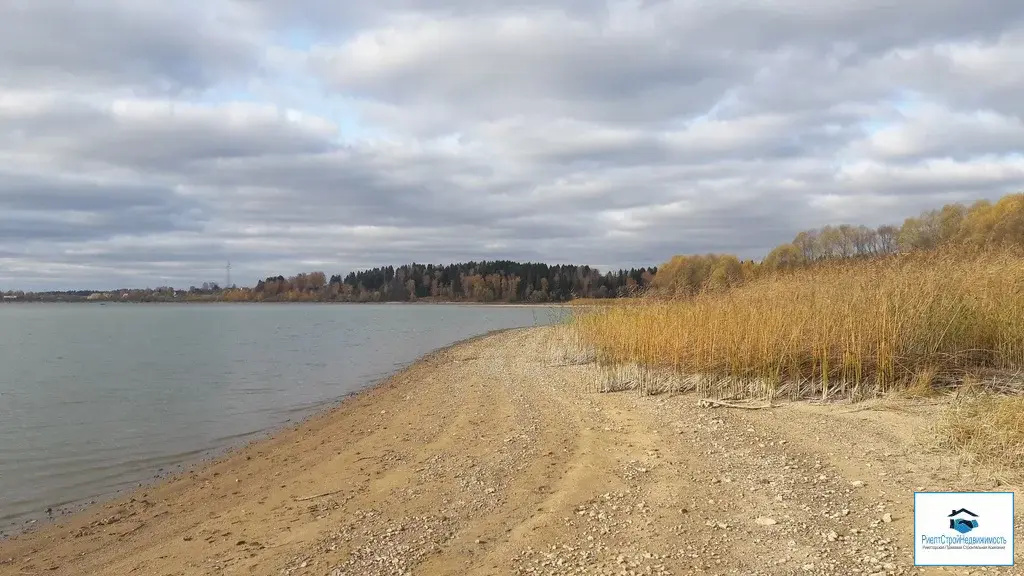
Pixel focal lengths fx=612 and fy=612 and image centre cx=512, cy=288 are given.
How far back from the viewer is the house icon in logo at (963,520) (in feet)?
14.0

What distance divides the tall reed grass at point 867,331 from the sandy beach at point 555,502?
88cm

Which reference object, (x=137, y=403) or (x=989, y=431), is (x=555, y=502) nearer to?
(x=989, y=431)

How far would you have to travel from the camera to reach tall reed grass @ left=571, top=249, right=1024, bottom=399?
9453mm

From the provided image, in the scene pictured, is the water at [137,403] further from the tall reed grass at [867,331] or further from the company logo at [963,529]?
the company logo at [963,529]

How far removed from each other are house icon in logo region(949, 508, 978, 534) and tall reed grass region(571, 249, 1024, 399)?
530 cm

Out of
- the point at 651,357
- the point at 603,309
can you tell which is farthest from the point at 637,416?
the point at 603,309

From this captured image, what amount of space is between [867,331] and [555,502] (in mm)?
6396

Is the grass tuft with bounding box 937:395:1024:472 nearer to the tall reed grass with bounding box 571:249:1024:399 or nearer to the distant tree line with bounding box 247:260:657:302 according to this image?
the tall reed grass with bounding box 571:249:1024:399

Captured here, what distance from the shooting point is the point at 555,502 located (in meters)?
6.04

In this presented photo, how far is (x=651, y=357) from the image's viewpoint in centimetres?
1285

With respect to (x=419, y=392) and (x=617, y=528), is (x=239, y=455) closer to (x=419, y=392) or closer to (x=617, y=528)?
(x=419, y=392)

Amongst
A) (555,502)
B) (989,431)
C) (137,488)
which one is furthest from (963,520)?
(137,488)

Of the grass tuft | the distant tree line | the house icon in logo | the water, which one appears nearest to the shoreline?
the water

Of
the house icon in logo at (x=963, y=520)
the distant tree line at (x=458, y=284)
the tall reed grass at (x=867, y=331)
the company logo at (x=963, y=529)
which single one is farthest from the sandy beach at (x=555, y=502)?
the distant tree line at (x=458, y=284)
